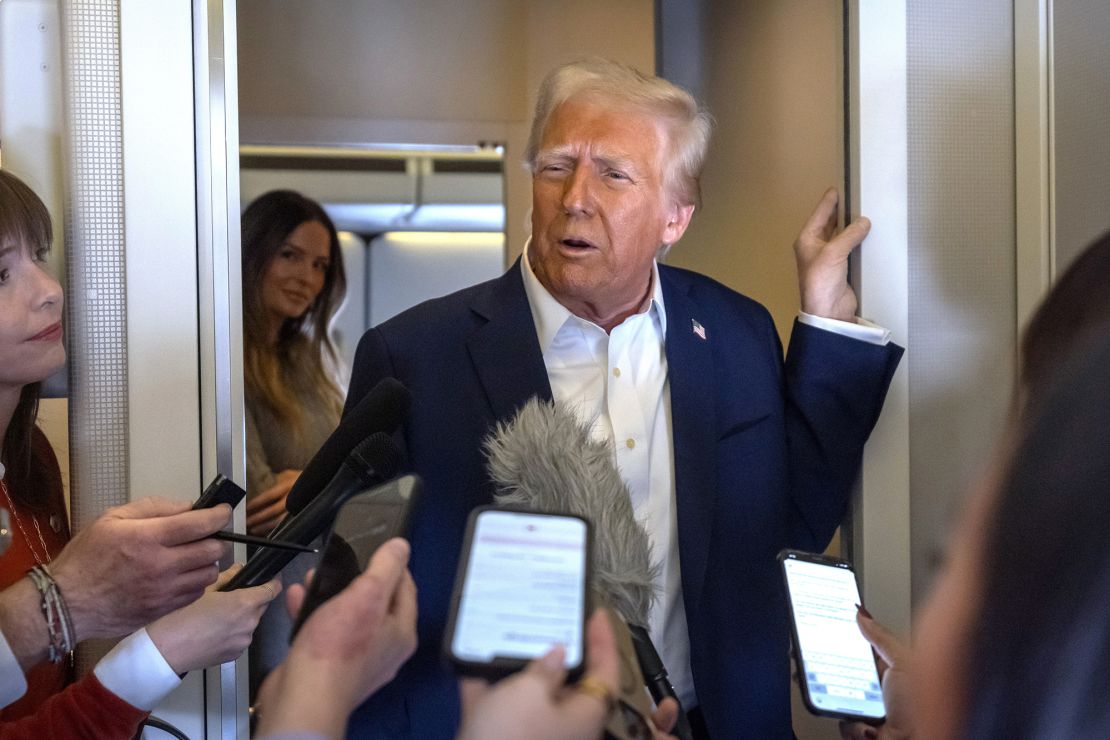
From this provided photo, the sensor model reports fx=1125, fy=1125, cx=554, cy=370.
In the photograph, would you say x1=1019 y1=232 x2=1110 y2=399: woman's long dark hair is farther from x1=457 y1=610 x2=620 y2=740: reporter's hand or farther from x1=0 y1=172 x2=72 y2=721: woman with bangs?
x1=0 y1=172 x2=72 y2=721: woman with bangs

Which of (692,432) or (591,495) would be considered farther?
(692,432)

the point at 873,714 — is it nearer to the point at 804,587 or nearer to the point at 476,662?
the point at 804,587

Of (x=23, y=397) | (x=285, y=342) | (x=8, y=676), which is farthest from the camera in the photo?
(x=285, y=342)

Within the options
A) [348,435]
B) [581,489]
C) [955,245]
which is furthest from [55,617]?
[955,245]

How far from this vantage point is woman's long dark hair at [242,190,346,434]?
9.32 ft

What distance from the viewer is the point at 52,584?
1353mm

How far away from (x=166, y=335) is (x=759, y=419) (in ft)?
2.94

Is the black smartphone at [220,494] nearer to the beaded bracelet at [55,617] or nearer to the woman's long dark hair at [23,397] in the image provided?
the beaded bracelet at [55,617]

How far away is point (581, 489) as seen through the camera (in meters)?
1.23

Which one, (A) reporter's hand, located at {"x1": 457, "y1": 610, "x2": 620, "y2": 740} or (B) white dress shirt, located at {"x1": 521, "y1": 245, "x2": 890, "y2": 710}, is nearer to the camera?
(A) reporter's hand, located at {"x1": 457, "y1": 610, "x2": 620, "y2": 740}

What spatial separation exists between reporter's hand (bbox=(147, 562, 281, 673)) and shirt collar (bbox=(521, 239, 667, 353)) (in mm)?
574

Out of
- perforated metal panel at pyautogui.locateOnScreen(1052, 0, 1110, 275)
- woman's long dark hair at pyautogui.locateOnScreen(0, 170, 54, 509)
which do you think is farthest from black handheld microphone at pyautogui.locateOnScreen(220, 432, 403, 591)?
perforated metal panel at pyautogui.locateOnScreen(1052, 0, 1110, 275)

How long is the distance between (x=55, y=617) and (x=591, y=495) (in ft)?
2.16

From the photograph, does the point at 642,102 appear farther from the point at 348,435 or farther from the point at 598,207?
the point at 348,435
